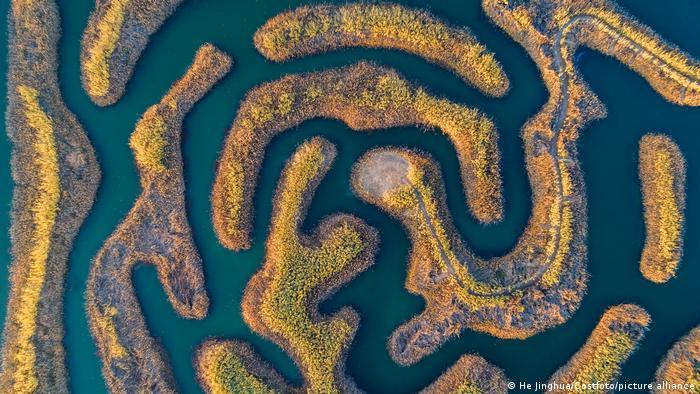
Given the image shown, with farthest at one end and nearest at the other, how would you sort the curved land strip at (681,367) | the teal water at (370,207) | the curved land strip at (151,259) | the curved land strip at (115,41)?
the teal water at (370,207)
the curved land strip at (151,259)
the curved land strip at (115,41)
the curved land strip at (681,367)

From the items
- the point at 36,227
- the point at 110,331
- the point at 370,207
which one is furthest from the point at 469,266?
the point at 36,227

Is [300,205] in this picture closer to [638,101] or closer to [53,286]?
[53,286]

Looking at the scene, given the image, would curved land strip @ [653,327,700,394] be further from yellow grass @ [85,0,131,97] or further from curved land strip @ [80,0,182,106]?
yellow grass @ [85,0,131,97]

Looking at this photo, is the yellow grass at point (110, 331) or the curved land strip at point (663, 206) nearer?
the curved land strip at point (663, 206)

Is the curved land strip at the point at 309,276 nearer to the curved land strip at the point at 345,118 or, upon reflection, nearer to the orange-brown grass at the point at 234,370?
the orange-brown grass at the point at 234,370

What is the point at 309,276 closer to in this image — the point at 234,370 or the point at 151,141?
the point at 234,370

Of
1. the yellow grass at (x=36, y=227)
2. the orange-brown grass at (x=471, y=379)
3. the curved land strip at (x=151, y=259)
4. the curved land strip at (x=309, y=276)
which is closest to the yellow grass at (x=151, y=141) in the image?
the curved land strip at (x=151, y=259)

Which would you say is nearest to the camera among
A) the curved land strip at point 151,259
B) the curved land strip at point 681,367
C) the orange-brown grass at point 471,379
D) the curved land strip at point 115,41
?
the curved land strip at point 681,367
